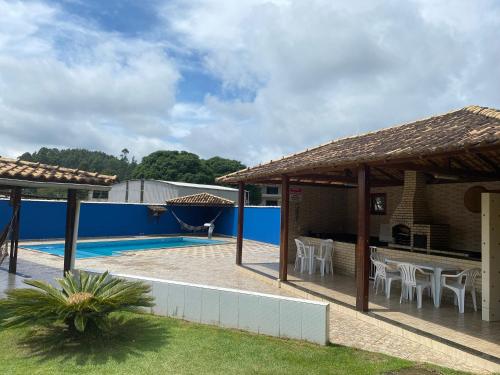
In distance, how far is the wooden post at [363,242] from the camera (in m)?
8.05

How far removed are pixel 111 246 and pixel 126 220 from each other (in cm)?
360

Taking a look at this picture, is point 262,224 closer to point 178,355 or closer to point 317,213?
point 317,213

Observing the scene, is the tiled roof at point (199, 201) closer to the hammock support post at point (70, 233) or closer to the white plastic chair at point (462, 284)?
the hammock support post at point (70, 233)

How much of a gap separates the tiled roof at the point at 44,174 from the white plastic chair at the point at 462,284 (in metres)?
7.35

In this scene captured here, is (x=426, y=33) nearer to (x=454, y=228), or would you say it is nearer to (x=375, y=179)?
(x=375, y=179)

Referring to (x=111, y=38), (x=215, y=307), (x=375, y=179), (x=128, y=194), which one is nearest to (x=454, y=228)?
(x=375, y=179)

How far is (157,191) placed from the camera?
32.9 meters

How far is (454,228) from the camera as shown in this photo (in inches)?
481

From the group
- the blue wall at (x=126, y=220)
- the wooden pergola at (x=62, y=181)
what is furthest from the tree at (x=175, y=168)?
the wooden pergola at (x=62, y=181)

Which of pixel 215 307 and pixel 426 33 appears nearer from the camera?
pixel 215 307

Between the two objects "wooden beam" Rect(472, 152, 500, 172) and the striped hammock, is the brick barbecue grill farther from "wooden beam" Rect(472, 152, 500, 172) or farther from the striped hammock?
the striped hammock

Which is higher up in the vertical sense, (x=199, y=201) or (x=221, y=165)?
(x=221, y=165)

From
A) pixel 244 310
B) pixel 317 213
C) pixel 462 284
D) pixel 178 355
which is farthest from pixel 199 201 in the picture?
pixel 178 355

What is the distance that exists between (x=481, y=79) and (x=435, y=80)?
5.42 feet
